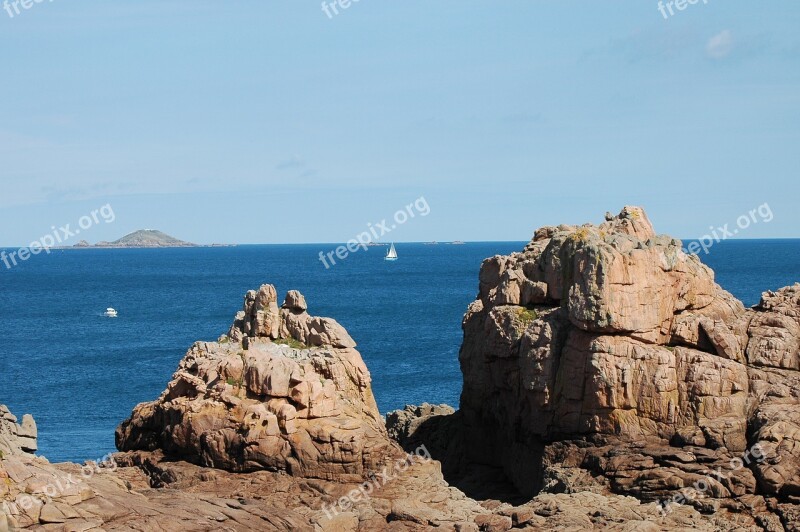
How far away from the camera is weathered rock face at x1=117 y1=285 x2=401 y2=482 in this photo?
127 ft

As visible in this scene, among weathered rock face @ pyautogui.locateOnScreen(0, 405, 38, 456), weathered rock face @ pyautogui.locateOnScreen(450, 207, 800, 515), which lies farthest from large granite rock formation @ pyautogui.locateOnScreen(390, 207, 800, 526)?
weathered rock face @ pyautogui.locateOnScreen(0, 405, 38, 456)

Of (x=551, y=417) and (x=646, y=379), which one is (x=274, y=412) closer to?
(x=551, y=417)

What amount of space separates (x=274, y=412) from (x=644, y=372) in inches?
518

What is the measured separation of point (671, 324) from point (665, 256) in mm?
2618

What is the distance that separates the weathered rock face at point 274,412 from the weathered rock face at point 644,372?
6.31m

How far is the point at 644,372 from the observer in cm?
4025

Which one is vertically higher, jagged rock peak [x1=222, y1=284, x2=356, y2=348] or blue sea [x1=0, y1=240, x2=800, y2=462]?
jagged rock peak [x1=222, y1=284, x2=356, y2=348]

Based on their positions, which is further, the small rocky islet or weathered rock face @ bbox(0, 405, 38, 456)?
weathered rock face @ bbox(0, 405, 38, 456)

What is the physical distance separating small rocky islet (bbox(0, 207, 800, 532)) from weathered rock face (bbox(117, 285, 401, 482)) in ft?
0.22

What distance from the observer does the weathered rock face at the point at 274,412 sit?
3869cm

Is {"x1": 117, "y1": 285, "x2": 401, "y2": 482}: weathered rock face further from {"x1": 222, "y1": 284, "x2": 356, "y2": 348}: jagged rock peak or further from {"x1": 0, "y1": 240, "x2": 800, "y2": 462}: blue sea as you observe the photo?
{"x1": 0, "y1": 240, "x2": 800, "y2": 462}: blue sea

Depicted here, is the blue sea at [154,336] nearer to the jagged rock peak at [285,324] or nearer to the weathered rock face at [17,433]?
the weathered rock face at [17,433]

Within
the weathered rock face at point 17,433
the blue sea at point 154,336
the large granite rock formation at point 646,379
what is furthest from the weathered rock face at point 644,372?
the blue sea at point 154,336

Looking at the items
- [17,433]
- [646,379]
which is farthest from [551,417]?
[17,433]
